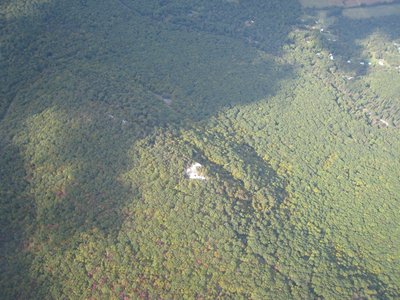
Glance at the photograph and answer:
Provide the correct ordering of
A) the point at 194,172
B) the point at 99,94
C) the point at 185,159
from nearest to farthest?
the point at 194,172
the point at 185,159
the point at 99,94

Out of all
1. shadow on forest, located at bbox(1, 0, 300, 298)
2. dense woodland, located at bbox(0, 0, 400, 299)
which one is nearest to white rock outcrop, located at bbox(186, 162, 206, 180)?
dense woodland, located at bbox(0, 0, 400, 299)

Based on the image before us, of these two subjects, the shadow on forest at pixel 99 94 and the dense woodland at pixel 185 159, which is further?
the shadow on forest at pixel 99 94

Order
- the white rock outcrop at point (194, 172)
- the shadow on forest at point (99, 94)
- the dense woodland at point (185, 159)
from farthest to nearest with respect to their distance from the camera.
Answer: the white rock outcrop at point (194, 172) < the shadow on forest at point (99, 94) < the dense woodland at point (185, 159)

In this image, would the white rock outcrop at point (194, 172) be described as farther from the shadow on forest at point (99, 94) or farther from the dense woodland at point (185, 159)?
the shadow on forest at point (99, 94)

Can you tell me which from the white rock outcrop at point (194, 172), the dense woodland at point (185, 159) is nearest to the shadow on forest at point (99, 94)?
the dense woodland at point (185, 159)

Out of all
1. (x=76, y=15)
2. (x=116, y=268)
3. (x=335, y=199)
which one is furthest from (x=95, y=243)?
(x=76, y=15)

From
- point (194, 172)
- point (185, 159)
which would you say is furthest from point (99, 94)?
point (194, 172)

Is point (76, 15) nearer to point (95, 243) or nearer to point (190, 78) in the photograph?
point (190, 78)

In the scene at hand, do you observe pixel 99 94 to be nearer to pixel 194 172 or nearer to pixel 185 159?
pixel 185 159
